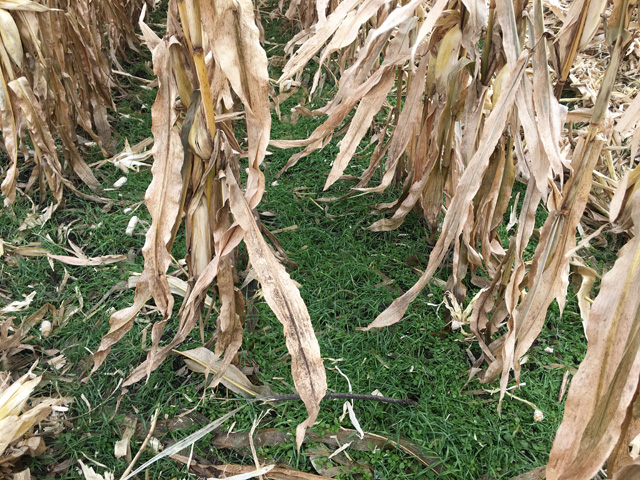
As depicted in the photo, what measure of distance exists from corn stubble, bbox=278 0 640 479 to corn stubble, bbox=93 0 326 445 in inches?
3.1

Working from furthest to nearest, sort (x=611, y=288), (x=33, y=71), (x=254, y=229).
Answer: (x=33, y=71) < (x=254, y=229) < (x=611, y=288)

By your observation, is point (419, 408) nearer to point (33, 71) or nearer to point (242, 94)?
point (242, 94)

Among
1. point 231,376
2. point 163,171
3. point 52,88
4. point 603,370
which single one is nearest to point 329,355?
point 231,376

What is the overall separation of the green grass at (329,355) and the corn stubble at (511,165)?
0.32ft

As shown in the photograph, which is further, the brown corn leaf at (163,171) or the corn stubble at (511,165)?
the brown corn leaf at (163,171)

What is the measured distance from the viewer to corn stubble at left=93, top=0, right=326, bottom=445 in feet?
2.24

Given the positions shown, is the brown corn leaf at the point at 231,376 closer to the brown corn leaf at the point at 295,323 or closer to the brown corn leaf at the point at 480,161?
the brown corn leaf at the point at 295,323

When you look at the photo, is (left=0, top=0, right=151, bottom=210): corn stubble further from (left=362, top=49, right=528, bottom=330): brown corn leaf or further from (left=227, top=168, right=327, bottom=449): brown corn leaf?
(left=362, top=49, right=528, bottom=330): brown corn leaf

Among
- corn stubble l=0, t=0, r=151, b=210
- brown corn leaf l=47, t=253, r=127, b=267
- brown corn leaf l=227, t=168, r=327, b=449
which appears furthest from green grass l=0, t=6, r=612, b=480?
brown corn leaf l=227, t=168, r=327, b=449

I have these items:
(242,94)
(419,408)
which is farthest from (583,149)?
(419,408)

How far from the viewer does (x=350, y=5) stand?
0.67 meters

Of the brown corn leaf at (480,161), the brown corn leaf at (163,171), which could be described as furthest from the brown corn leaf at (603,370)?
the brown corn leaf at (163,171)

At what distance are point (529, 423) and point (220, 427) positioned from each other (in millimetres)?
591

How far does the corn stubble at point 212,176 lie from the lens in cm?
68
